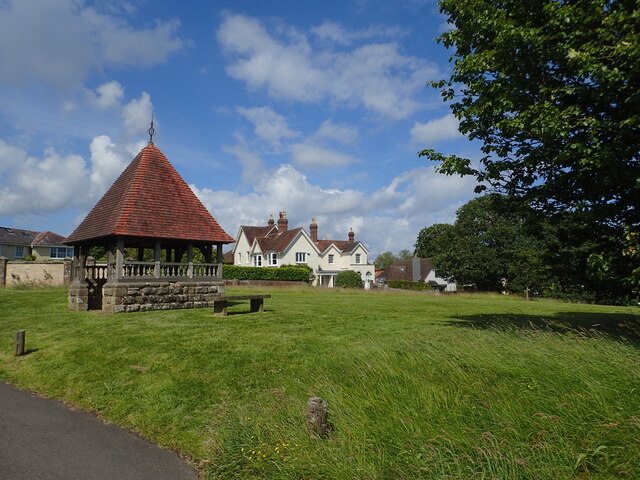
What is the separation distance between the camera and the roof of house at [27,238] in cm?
5859

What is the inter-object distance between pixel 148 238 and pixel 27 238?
5801 cm

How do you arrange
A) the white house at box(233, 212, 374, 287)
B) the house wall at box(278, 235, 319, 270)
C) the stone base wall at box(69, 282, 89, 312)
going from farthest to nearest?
the white house at box(233, 212, 374, 287) < the house wall at box(278, 235, 319, 270) < the stone base wall at box(69, 282, 89, 312)

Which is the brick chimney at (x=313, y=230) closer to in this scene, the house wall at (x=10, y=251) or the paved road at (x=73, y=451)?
the house wall at (x=10, y=251)

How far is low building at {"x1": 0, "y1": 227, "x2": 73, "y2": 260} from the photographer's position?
58375mm

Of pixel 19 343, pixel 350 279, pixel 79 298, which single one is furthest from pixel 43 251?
pixel 19 343

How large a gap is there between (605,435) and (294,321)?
10133 mm

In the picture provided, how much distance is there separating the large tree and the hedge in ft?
113

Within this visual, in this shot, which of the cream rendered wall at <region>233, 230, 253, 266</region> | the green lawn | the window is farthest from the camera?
the window

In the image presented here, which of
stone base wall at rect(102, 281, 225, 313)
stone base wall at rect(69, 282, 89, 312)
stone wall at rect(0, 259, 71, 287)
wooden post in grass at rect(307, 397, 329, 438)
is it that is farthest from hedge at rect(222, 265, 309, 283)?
wooden post in grass at rect(307, 397, 329, 438)

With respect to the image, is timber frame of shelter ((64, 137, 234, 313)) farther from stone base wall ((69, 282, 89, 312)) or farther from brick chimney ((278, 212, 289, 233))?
brick chimney ((278, 212, 289, 233))

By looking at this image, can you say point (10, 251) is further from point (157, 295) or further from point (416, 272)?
point (416, 272)

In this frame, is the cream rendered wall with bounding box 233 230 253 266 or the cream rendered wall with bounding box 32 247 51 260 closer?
the cream rendered wall with bounding box 233 230 253 266

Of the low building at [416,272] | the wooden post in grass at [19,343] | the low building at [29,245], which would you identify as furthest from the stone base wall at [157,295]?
the low building at [416,272]

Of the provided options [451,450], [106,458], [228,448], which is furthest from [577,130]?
[106,458]
